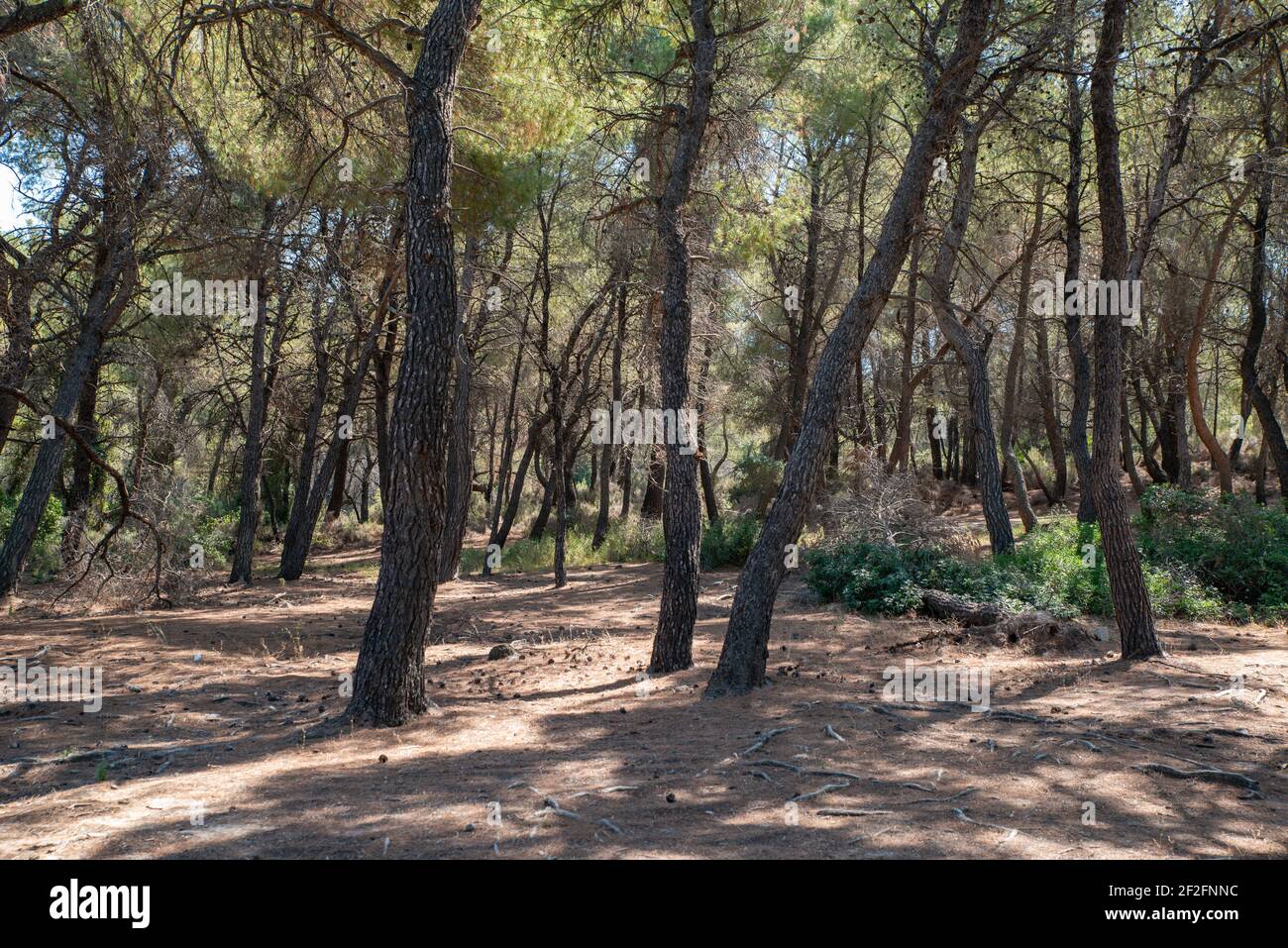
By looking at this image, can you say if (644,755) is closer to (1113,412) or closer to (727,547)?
(1113,412)

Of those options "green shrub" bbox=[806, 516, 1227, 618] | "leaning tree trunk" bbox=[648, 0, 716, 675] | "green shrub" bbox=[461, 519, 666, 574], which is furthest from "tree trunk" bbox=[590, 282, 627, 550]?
"leaning tree trunk" bbox=[648, 0, 716, 675]

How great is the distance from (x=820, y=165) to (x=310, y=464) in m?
12.2

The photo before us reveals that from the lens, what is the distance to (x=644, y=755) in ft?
17.9

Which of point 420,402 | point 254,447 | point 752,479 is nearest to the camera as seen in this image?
point 420,402

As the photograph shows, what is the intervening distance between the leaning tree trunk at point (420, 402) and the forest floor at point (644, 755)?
551 mm

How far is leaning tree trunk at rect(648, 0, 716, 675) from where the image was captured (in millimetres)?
8109

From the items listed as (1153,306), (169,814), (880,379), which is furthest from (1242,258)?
(169,814)

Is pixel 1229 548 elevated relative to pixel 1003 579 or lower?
elevated

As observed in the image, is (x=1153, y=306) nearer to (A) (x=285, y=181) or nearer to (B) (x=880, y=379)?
(B) (x=880, y=379)

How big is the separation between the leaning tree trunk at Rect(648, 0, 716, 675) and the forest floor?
17.2 inches

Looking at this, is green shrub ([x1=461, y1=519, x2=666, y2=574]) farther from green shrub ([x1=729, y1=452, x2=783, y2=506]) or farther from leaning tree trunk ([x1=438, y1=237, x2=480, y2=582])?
green shrub ([x1=729, y1=452, x2=783, y2=506])

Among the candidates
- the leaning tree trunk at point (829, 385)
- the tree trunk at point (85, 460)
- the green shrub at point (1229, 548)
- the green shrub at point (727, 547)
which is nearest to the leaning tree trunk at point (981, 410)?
the green shrub at point (1229, 548)

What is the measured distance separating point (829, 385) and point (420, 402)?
122 inches

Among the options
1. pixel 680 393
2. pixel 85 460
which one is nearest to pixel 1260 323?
pixel 680 393
